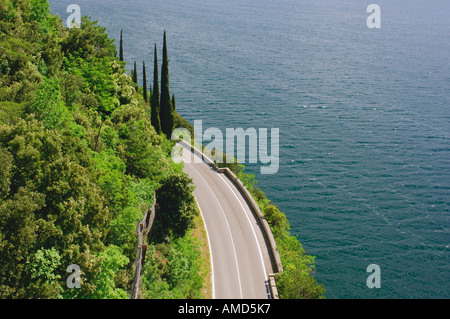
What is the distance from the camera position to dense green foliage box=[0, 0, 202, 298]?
25.8 metres

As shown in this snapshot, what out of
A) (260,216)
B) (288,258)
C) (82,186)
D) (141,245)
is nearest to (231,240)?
(260,216)

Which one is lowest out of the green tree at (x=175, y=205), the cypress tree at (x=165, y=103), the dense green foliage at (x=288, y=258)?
the dense green foliage at (x=288, y=258)

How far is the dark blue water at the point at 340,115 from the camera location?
5419 centimetres

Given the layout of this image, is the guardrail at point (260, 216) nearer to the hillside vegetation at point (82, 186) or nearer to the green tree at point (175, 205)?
the hillside vegetation at point (82, 186)

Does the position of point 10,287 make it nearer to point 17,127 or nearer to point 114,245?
point 114,245

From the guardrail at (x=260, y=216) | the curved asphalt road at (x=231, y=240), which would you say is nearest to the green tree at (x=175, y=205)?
the curved asphalt road at (x=231, y=240)

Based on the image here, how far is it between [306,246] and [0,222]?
39.0 metres

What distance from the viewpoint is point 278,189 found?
6562cm

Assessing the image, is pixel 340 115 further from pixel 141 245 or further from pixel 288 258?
pixel 141 245

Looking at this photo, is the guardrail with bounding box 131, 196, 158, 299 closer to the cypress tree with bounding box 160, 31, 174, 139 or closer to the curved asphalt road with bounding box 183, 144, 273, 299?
the curved asphalt road with bounding box 183, 144, 273, 299

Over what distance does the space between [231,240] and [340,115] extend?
5720cm

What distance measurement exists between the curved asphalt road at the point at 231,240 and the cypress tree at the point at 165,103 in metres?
7.91

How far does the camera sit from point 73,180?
2855 cm

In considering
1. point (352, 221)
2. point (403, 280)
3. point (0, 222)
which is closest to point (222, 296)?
point (0, 222)
